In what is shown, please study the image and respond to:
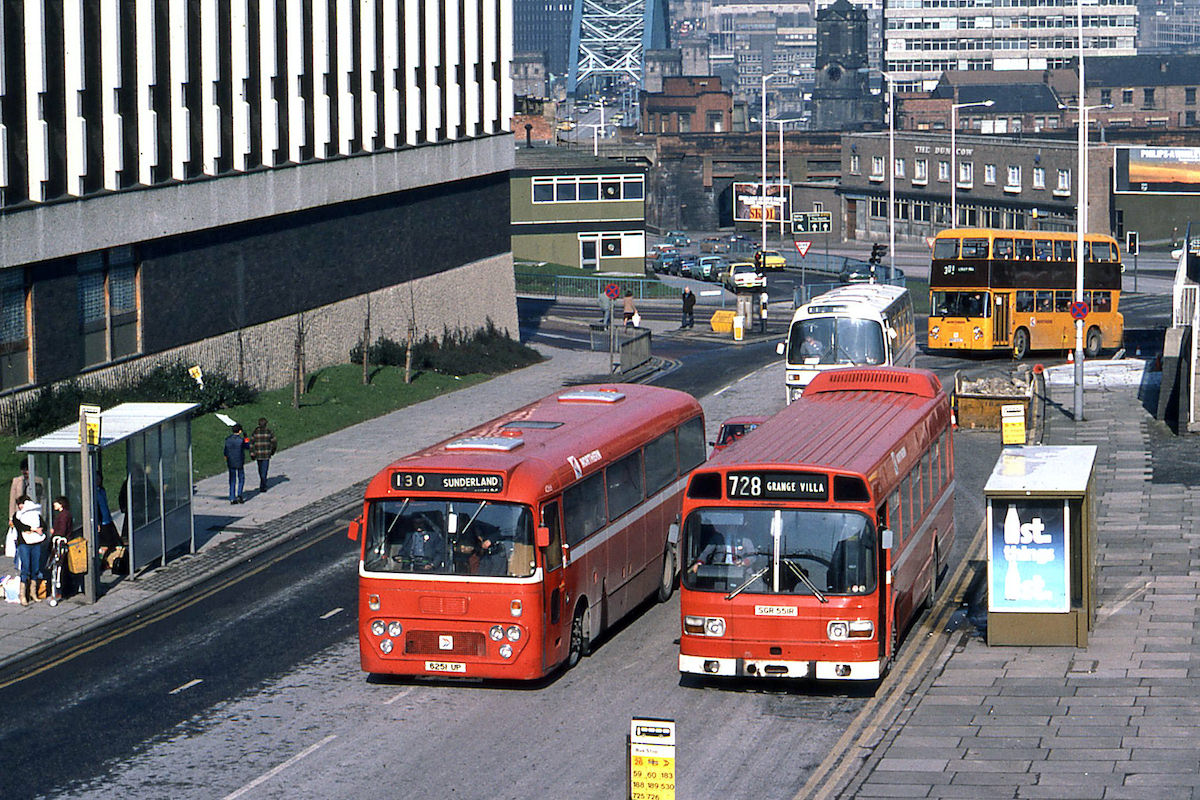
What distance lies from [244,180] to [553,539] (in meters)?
27.9

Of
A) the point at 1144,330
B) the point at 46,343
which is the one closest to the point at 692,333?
the point at 1144,330

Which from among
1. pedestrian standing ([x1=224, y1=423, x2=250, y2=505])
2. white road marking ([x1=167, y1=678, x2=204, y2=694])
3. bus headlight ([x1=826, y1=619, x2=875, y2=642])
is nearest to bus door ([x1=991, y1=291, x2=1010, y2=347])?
pedestrian standing ([x1=224, y1=423, x2=250, y2=505])

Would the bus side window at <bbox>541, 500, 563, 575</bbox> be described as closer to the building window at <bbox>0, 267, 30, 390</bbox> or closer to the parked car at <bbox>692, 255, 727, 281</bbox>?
the building window at <bbox>0, 267, 30, 390</bbox>

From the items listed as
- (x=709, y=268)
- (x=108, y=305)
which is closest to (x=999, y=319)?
(x=108, y=305)

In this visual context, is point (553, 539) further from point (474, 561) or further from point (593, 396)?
point (593, 396)

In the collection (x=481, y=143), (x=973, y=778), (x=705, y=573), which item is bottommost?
(x=973, y=778)

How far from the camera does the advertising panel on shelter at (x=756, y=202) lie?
136m

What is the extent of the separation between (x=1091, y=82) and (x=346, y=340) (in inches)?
5177

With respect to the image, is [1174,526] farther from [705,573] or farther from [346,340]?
[346,340]

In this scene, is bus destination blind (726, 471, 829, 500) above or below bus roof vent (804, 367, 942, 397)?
below

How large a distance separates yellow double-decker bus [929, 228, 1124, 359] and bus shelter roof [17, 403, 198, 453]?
1304 inches

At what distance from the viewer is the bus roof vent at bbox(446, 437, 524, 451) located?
22.4 m

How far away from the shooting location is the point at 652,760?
13180mm

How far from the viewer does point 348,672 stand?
909 inches
